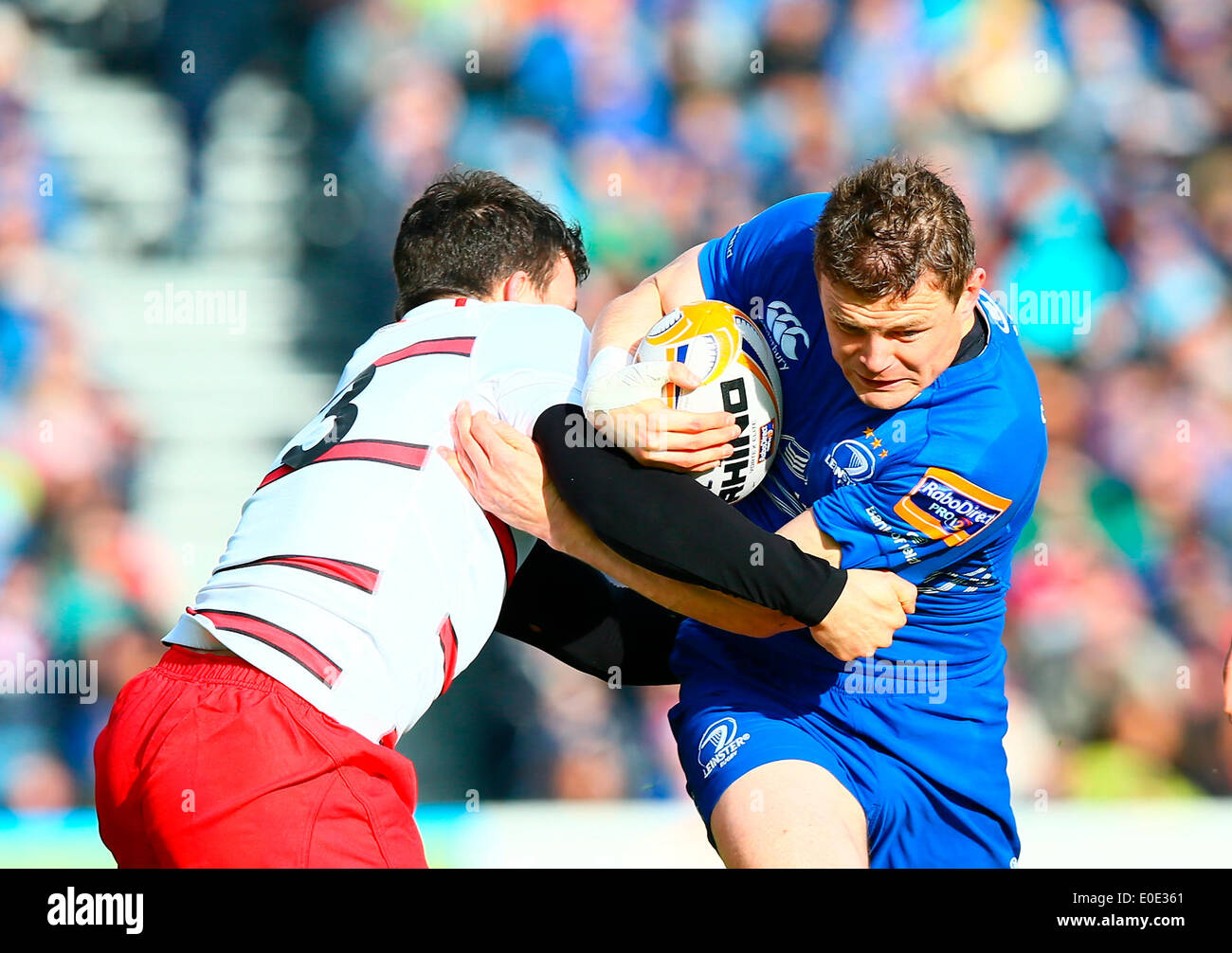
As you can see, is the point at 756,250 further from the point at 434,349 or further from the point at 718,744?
the point at 718,744

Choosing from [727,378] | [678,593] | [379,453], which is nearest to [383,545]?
[379,453]

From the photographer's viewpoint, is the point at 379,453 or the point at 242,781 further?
the point at 379,453

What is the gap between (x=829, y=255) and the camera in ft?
8.30

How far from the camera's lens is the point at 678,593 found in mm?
2643

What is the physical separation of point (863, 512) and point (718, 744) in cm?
69

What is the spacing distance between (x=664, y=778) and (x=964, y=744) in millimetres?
1940

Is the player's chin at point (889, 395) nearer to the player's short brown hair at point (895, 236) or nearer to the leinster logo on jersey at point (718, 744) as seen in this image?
the player's short brown hair at point (895, 236)

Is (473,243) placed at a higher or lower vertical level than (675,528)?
higher

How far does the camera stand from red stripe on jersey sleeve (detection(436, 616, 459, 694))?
7.80 feet

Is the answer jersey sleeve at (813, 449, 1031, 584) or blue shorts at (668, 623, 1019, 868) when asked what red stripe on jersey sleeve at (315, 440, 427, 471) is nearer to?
jersey sleeve at (813, 449, 1031, 584)

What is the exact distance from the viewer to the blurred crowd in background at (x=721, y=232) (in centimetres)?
478

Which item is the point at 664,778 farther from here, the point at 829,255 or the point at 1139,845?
the point at 829,255

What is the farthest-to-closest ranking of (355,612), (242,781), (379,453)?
1. (379,453)
2. (355,612)
3. (242,781)
